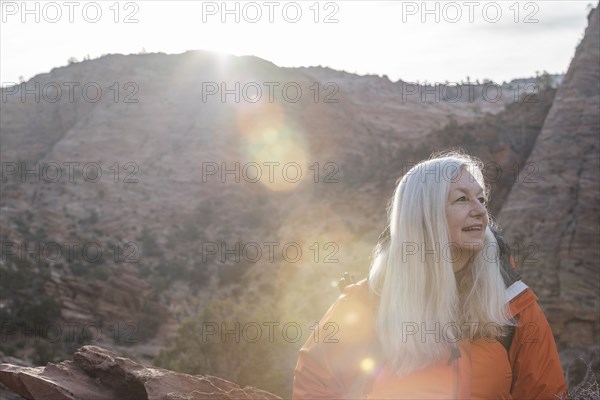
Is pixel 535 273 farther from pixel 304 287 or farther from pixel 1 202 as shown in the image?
pixel 1 202

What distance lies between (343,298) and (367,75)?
49002 mm

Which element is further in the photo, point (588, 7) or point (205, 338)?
point (588, 7)

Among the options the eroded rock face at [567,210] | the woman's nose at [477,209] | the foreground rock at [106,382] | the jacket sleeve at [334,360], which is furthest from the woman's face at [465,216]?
the eroded rock face at [567,210]

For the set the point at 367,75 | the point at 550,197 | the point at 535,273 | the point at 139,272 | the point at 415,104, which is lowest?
the point at 139,272

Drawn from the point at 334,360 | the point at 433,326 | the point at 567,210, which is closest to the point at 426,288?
the point at 433,326

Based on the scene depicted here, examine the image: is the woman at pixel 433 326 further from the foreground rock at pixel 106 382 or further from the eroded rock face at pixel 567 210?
the eroded rock face at pixel 567 210

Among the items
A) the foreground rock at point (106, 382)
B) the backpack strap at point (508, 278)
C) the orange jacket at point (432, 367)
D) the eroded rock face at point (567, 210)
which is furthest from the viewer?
the eroded rock face at point (567, 210)

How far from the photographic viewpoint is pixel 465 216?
2.56m

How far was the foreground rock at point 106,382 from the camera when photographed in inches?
126

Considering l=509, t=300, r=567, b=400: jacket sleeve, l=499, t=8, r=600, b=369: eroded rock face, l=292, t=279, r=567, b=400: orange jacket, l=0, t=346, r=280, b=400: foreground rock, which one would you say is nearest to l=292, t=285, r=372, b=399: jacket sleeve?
l=292, t=279, r=567, b=400: orange jacket

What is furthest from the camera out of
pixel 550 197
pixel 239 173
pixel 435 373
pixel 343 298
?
pixel 239 173

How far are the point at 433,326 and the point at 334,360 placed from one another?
1.43 feet

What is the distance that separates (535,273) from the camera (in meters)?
13.1

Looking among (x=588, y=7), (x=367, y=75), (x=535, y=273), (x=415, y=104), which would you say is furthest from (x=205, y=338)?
(x=367, y=75)
